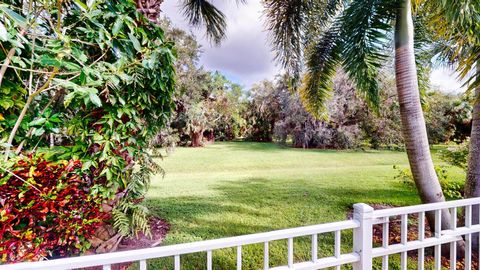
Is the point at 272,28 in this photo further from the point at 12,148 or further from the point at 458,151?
the point at 458,151

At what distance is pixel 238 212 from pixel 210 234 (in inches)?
37.4

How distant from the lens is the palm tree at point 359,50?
312 centimetres

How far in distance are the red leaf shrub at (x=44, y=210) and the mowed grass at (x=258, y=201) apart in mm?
1102

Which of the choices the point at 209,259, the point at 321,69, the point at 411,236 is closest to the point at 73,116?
the point at 209,259

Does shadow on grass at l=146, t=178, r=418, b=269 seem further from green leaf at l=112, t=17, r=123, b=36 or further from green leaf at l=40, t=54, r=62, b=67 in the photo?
green leaf at l=112, t=17, r=123, b=36

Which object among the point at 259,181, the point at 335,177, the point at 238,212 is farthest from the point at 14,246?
the point at 335,177

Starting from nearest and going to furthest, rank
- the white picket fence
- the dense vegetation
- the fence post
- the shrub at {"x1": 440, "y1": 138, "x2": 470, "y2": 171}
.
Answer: the white picket fence < the fence post < the shrub at {"x1": 440, "y1": 138, "x2": 470, "y2": 171} < the dense vegetation

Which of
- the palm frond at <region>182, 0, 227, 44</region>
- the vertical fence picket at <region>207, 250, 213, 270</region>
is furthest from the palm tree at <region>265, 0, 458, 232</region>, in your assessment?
the vertical fence picket at <region>207, 250, 213, 270</region>

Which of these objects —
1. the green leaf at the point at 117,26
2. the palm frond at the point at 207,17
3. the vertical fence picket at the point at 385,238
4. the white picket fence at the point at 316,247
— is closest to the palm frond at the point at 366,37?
the palm frond at the point at 207,17

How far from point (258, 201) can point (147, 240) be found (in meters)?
2.42

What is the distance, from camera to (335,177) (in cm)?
722

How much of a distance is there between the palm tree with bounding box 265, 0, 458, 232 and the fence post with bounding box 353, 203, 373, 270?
201cm

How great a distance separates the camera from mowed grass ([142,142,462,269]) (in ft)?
10.8

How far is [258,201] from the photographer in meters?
5.04
